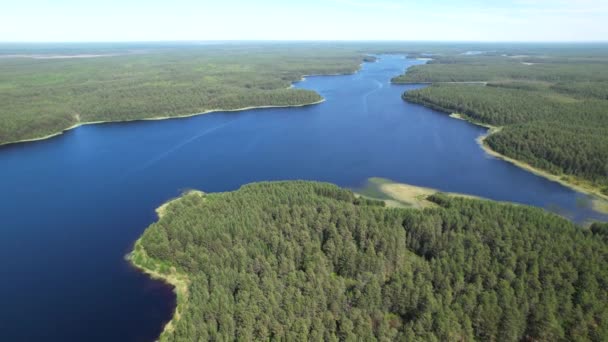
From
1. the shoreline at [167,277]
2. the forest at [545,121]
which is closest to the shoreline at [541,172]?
the forest at [545,121]

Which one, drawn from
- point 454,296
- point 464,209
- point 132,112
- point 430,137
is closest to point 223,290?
point 454,296

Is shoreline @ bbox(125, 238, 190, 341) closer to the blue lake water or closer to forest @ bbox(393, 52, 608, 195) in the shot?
the blue lake water

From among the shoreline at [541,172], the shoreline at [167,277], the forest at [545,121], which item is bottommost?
the shoreline at [167,277]

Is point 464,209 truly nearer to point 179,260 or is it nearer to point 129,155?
point 179,260

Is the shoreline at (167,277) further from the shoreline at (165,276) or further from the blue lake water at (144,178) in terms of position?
the blue lake water at (144,178)

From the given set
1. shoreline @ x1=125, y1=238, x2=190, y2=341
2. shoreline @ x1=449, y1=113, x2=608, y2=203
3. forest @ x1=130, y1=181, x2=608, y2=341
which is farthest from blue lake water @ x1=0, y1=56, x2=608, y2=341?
forest @ x1=130, y1=181, x2=608, y2=341

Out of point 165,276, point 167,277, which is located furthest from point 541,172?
point 165,276

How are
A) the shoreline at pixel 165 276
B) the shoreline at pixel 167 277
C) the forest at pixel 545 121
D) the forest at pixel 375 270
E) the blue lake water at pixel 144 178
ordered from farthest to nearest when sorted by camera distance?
the forest at pixel 545 121, the blue lake water at pixel 144 178, the shoreline at pixel 165 276, the shoreline at pixel 167 277, the forest at pixel 375 270
